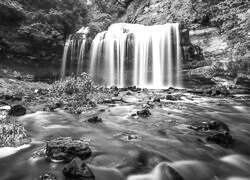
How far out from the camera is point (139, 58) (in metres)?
20.2

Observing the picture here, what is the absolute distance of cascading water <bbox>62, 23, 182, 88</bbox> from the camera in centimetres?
1881

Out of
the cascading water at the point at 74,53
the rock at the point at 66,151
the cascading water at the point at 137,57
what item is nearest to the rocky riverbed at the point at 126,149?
the rock at the point at 66,151

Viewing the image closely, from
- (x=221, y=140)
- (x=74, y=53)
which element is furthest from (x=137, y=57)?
(x=221, y=140)

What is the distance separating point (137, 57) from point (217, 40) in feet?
23.9

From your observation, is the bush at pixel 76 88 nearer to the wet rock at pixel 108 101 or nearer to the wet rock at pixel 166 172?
the wet rock at pixel 108 101

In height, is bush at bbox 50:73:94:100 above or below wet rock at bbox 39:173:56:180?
above

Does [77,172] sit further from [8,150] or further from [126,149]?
[8,150]

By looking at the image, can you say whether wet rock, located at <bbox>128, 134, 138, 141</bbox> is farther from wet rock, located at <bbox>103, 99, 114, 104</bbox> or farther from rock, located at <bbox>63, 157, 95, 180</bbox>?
wet rock, located at <bbox>103, 99, 114, 104</bbox>

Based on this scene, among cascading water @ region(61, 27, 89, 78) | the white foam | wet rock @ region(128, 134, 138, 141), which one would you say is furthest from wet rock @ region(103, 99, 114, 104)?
cascading water @ region(61, 27, 89, 78)

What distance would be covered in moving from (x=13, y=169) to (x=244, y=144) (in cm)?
472

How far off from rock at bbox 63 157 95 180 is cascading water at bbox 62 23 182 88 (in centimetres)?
1667

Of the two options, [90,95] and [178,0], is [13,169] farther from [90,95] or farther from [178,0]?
[178,0]

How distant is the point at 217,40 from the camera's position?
17250 mm

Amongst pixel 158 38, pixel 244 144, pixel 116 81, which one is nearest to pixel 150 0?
pixel 158 38
